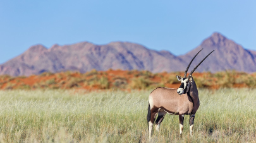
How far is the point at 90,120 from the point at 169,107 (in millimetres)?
2972

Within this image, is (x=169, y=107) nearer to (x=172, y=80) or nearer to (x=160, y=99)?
(x=160, y=99)

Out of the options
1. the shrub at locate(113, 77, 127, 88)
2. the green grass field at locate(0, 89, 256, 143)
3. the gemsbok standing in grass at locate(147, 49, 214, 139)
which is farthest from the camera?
the shrub at locate(113, 77, 127, 88)

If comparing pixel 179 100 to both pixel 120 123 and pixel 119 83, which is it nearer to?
pixel 120 123

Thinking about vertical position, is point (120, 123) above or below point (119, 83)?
below

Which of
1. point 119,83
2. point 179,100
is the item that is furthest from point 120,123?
point 119,83

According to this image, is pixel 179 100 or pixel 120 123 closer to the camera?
pixel 179 100

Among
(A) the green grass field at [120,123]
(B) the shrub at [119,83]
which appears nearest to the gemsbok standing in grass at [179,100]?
(A) the green grass field at [120,123]

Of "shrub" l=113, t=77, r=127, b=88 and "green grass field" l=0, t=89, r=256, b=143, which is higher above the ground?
"shrub" l=113, t=77, r=127, b=88

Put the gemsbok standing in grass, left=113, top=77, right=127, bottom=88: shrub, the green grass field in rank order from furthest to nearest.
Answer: left=113, top=77, right=127, bottom=88: shrub
the green grass field
the gemsbok standing in grass

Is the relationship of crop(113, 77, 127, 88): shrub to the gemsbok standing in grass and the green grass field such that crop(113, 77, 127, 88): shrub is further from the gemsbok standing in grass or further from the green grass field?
the gemsbok standing in grass

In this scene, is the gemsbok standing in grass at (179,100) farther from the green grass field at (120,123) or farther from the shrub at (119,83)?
the shrub at (119,83)

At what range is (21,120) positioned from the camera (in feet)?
23.9

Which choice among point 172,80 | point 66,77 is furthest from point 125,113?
point 66,77

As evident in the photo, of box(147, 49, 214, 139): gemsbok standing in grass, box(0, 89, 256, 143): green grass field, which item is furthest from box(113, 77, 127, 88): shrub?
box(147, 49, 214, 139): gemsbok standing in grass
